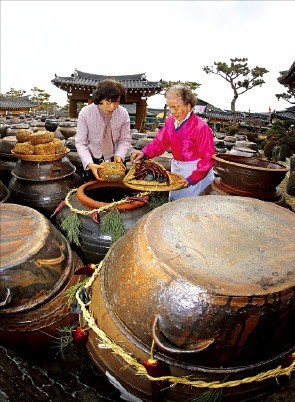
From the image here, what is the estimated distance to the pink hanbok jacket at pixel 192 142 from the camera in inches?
131

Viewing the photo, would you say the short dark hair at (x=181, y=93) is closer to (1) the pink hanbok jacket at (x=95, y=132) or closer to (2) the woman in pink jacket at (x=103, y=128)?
(2) the woman in pink jacket at (x=103, y=128)

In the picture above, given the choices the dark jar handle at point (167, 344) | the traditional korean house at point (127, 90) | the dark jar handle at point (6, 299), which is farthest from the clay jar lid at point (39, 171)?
the traditional korean house at point (127, 90)

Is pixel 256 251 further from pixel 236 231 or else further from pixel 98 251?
pixel 98 251

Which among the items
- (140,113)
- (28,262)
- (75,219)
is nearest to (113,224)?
(75,219)

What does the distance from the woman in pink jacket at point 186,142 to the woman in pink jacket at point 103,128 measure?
524 millimetres

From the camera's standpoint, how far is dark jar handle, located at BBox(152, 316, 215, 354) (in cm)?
121

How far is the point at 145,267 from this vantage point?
55.2 inches

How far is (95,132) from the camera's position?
3.79m

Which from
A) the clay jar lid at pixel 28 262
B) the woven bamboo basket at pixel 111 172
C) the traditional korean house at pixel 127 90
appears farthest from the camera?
the traditional korean house at pixel 127 90

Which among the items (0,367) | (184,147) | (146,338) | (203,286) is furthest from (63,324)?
(184,147)

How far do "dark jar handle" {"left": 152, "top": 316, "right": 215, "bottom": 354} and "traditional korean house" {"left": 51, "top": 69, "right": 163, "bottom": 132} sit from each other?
17811 millimetres

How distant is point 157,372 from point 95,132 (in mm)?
3170

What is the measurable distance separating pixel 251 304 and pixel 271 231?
535 mm

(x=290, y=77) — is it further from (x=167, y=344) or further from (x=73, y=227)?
(x=167, y=344)
